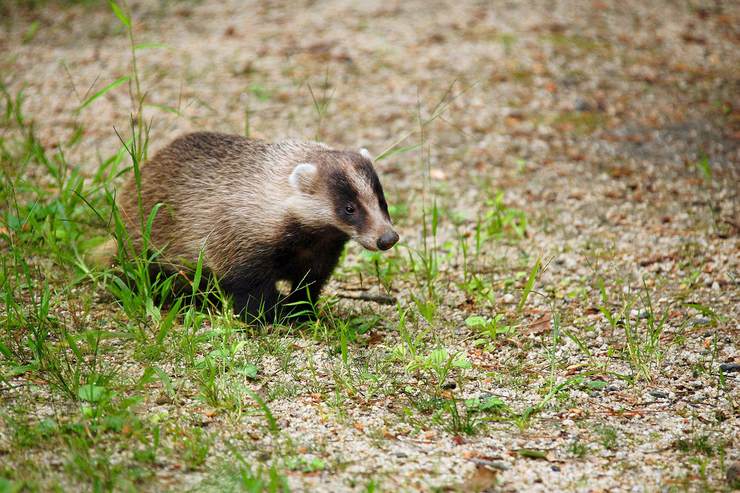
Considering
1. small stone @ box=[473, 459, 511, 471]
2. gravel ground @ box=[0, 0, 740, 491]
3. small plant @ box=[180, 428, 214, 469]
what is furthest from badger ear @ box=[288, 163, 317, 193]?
small stone @ box=[473, 459, 511, 471]

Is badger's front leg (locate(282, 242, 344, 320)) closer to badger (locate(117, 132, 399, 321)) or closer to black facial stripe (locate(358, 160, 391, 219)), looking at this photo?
badger (locate(117, 132, 399, 321))

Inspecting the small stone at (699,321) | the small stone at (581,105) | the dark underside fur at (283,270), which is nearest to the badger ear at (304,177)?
the dark underside fur at (283,270)

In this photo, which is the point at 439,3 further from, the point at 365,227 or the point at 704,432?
the point at 704,432

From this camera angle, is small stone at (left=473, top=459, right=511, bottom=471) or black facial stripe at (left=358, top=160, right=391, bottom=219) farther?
black facial stripe at (left=358, top=160, right=391, bottom=219)

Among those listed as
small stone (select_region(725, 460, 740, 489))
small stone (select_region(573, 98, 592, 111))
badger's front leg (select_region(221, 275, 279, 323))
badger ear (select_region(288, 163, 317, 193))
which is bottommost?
small stone (select_region(725, 460, 740, 489))

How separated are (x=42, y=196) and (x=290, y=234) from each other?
6.55 ft

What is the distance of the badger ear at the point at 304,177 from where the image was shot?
4816mm

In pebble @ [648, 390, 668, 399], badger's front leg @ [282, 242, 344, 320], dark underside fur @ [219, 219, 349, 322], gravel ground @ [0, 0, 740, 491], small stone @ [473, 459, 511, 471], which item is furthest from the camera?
badger's front leg @ [282, 242, 344, 320]

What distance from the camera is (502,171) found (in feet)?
23.4

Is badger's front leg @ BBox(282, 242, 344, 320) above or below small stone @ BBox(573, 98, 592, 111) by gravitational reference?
below

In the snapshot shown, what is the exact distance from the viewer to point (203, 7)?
1012 centimetres

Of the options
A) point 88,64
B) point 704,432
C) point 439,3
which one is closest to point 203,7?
point 88,64

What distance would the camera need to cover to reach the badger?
15.7 ft

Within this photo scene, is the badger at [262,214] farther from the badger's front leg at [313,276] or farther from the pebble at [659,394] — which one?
the pebble at [659,394]
